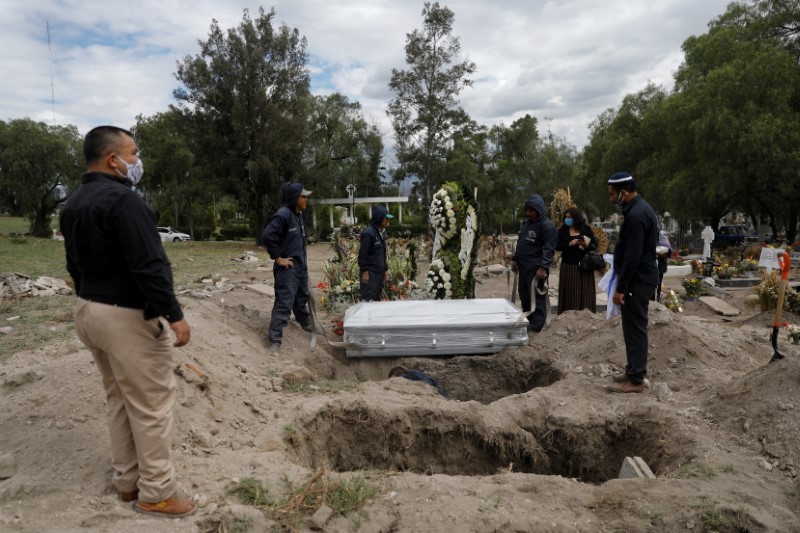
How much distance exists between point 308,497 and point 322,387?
80.2 inches

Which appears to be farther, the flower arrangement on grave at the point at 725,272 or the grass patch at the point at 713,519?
the flower arrangement on grave at the point at 725,272

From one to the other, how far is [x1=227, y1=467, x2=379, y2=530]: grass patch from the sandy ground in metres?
0.05

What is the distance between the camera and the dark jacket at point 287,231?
5978 millimetres

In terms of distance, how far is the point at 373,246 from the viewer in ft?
24.5

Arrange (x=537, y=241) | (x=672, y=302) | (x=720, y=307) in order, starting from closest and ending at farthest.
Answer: (x=537, y=241), (x=672, y=302), (x=720, y=307)

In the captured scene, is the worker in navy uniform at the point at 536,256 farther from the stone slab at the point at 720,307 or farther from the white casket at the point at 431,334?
the stone slab at the point at 720,307

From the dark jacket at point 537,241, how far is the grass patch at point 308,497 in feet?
14.5

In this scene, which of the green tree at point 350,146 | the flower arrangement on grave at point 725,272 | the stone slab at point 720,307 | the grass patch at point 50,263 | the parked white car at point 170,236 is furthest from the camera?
the green tree at point 350,146

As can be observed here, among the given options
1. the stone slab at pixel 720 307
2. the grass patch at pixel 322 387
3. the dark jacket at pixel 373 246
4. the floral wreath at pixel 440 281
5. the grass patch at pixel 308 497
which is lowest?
the stone slab at pixel 720 307

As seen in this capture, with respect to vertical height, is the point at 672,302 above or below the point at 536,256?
below

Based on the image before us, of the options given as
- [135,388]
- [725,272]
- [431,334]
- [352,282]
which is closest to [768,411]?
[431,334]

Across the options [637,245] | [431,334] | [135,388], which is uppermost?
[637,245]

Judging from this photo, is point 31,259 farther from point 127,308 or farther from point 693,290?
point 693,290

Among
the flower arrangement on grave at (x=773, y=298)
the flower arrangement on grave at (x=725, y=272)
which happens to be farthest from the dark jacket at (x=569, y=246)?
the flower arrangement on grave at (x=725, y=272)
